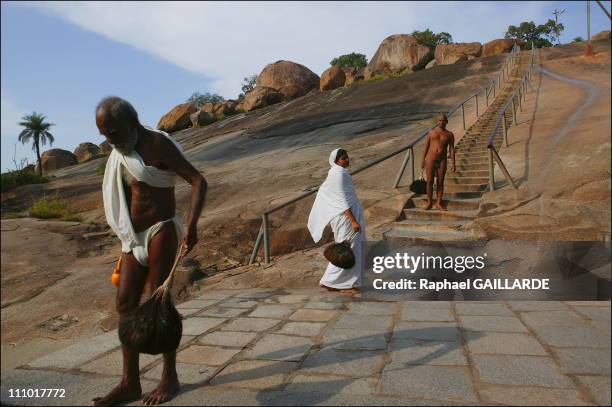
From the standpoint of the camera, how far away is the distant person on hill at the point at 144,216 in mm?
2408

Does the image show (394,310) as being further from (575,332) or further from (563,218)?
(563,218)

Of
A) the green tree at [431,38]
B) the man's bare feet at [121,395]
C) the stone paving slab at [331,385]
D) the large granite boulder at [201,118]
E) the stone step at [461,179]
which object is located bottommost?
the stone paving slab at [331,385]

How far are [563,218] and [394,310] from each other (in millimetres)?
1955

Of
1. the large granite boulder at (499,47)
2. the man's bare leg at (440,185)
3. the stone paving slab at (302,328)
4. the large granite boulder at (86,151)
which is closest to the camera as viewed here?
the stone paving slab at (302,328)

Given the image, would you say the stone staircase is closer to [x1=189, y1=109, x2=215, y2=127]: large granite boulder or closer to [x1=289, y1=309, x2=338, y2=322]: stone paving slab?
[x1=289, y1=309, x2=338, y2=322]: stone paving slab

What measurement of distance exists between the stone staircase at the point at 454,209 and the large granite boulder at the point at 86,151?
1052 inches

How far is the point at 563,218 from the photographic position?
2.49 m

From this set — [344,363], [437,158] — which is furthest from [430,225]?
[344,363]

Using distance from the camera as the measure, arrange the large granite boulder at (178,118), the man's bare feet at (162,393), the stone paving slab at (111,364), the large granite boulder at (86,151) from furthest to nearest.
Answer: the large granite boulder at (86,151), the large granite boulder at (178,118), the stone paving slab at (111,364), the man's bare feet at (162,393)

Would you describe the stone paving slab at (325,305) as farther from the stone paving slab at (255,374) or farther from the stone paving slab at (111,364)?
the stone paving slab at (111,364)

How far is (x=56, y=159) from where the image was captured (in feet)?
95.3

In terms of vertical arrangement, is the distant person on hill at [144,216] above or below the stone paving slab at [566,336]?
above

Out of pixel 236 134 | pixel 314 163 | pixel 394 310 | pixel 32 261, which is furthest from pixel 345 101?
pixel 394 310

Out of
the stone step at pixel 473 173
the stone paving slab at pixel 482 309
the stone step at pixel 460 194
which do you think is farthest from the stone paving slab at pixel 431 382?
the stone step at pixel 473 173
